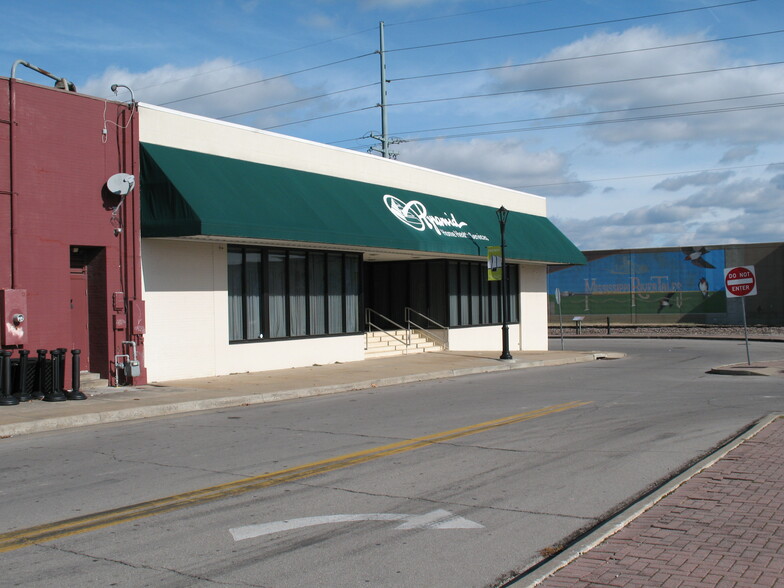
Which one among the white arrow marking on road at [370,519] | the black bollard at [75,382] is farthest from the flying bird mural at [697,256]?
the white arrow marking on road at [370,519]

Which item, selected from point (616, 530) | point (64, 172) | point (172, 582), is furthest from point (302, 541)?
point (64, 172)

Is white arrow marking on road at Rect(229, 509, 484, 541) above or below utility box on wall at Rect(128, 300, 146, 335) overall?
below

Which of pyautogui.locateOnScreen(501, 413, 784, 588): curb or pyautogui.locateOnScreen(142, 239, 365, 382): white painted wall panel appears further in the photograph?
pyautogui.locateOnScreen(142, 239, 365, 382): white painted wall panel

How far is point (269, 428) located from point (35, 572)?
6.56m

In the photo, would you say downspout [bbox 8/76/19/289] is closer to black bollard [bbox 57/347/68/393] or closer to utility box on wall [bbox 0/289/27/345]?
utility box on wall [bbox 0/289/27/345]

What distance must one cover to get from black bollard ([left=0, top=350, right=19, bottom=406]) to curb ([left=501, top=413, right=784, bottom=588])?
36.0 feet

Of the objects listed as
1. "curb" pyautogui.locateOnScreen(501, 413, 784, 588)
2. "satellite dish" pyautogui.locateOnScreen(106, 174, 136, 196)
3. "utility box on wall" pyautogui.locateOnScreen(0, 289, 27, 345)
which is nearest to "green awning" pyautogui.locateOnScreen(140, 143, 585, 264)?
"satellite dish" pyautogui.locateOnScreen(106, 174, 136, 196)

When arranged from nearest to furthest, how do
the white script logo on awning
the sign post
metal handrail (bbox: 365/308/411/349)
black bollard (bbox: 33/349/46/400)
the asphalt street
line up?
the asphalt street → black bollard (bbox: 33/349/46/400) → the sign post → the white script logo on awning → metal handrail (bbox: 365/308/411/349)

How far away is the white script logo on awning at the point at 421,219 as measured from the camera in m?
24.0

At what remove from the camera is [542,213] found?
3434cm

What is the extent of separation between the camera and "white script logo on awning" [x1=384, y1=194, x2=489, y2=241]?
2402 centimetres

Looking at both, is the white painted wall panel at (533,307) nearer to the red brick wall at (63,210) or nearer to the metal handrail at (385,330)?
the metal handrail at (385,330)

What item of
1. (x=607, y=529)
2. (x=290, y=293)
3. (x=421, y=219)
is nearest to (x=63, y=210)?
(x=290, y=293)

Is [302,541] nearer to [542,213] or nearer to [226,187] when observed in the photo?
[226,187]
